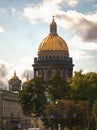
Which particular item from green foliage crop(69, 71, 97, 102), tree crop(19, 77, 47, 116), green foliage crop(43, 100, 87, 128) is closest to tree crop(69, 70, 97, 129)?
green foliage crop(69, 71, 97, 102)

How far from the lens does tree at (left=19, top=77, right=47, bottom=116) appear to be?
14100 cm

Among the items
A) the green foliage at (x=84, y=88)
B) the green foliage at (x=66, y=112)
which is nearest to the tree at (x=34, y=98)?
the green foliage at (x=66, y=112)

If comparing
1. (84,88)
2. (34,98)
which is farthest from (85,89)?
(34,98)

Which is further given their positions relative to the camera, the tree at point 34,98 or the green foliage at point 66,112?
the tree at point 34,98

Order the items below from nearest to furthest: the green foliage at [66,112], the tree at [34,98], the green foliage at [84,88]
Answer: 1. the green foliage at [66,112]
2. the tree at [34,98]
3. the green foliage at [84,88]

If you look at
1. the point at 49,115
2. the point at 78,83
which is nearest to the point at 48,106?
the point at 49,115

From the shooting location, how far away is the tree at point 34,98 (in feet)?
463

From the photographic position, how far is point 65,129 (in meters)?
145

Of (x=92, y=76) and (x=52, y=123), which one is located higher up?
(x=92, y=76)

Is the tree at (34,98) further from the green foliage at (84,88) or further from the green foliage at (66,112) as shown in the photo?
the green foliage at (84,88)

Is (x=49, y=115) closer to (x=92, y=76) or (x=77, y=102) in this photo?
(x=77, y=102)

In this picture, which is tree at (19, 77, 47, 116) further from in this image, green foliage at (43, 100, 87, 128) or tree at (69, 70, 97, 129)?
tree at (69, 70, 97, 129)

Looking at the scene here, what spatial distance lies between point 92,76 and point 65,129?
11272 mm

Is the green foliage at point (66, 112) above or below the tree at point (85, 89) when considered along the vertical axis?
below
